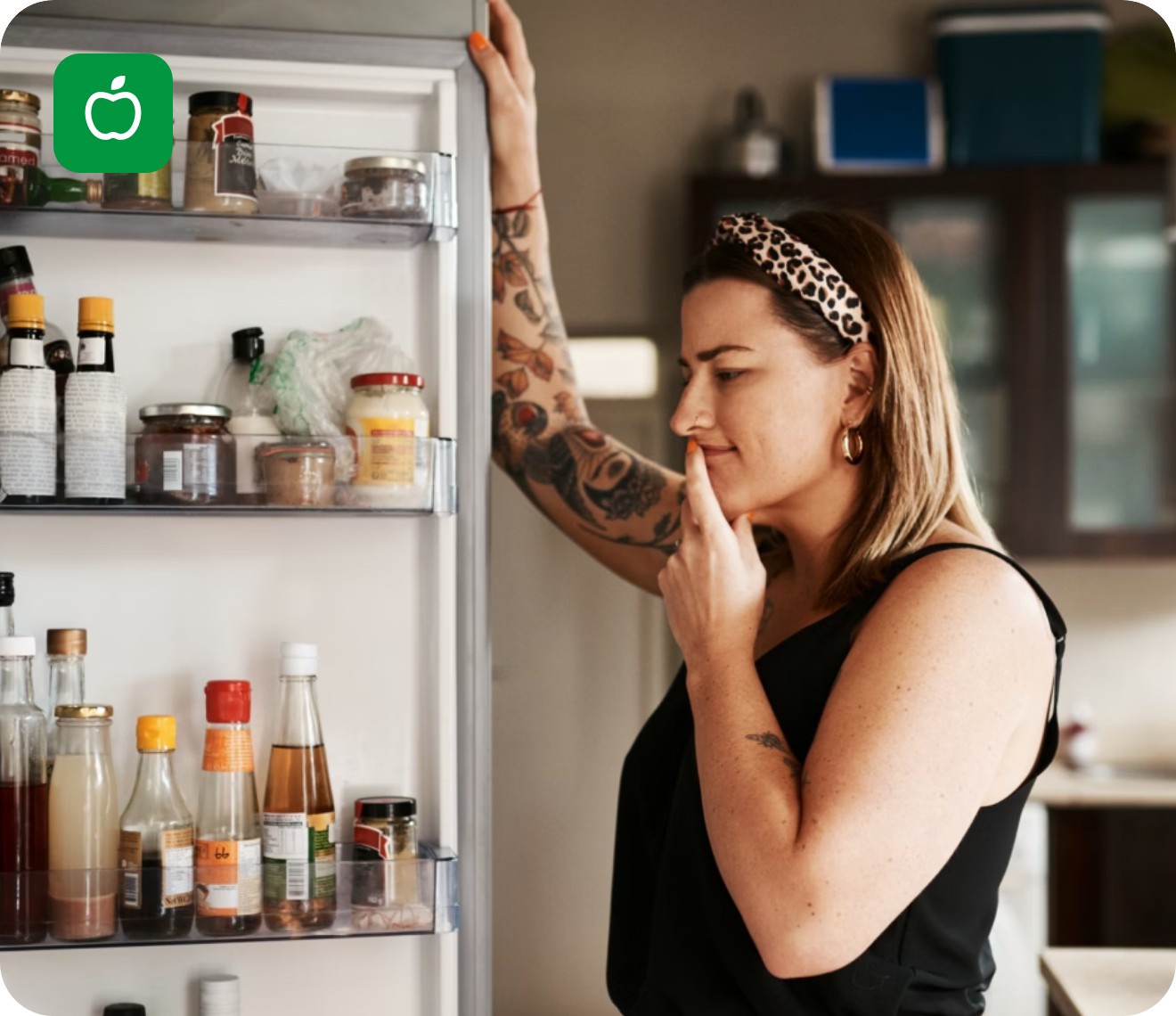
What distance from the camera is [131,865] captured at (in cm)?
121

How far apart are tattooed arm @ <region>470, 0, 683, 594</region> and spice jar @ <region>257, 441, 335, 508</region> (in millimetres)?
380

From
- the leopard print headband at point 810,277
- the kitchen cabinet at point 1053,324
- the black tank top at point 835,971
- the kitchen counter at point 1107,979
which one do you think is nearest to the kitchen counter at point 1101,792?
the kitchen cabinet at point 1053,324

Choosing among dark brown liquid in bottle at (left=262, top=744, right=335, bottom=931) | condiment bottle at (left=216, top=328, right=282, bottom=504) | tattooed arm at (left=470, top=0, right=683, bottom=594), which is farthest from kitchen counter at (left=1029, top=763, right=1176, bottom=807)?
condiment bottle at (left=216, top=328, right=282, bottom=504)

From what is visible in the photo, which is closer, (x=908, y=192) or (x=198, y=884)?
(x=198, y=884)

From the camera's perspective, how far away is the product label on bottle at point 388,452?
4.13 feet

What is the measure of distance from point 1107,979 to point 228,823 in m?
0.95

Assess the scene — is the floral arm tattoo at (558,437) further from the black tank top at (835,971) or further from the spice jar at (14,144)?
the spice jar at (14,144)

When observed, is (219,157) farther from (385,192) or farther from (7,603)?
(7,603)

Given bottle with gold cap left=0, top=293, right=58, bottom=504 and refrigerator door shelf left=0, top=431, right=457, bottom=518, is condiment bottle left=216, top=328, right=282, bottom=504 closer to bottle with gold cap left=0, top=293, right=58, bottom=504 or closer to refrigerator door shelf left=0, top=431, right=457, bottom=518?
refrigerator door shelf left=0, top=431, right=457, bottom=518

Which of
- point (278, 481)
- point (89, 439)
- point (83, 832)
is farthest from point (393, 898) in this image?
point (89, 439)

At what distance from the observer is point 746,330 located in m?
1.24

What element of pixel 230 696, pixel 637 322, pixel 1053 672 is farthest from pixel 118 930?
pixel 637 322

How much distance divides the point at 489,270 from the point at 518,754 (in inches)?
86.1

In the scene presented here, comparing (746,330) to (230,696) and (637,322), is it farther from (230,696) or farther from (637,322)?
(637,322)
